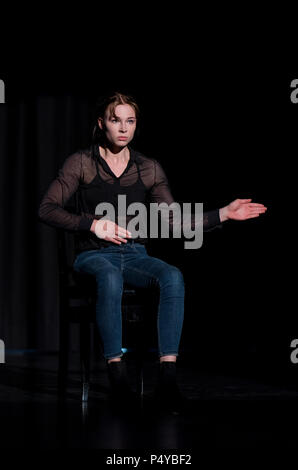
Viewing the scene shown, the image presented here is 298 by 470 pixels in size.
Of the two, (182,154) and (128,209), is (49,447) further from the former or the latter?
(182,154)

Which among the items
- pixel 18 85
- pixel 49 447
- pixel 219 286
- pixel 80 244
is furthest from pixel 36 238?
pixel 49 447

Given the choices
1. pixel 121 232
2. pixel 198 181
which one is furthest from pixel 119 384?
pixel 198 181

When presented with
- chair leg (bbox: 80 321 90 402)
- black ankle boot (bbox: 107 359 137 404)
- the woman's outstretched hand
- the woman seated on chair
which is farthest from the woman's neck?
black ankle boot (bbox: 107 359 137 404)

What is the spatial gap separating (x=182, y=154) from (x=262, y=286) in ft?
2.97

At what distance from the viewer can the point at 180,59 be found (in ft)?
13.8

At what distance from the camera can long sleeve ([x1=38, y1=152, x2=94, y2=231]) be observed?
245 centimetres

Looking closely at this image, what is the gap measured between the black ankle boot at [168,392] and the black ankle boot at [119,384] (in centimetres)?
10

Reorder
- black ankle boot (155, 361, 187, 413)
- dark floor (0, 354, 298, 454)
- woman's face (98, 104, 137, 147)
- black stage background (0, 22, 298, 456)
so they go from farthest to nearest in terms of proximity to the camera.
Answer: black stage background (0, 22, 298, 456) < woman's face (98, 104, 137, 147) < black ankle boot (155, 361, 187, 413) < dark floor (0, 354, 298, 454)

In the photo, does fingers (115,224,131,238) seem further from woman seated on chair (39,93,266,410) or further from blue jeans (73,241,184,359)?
blue jeans (73,241,184,359)

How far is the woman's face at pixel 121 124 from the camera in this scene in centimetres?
251

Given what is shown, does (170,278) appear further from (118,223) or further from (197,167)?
(197,167)

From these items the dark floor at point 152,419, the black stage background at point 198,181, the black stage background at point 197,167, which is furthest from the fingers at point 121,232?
the black stage background at point 198,181

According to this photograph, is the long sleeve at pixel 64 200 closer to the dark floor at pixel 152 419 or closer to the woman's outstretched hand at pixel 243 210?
Result: the woman's outstretched hand at pixel 243 210

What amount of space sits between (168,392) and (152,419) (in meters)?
0.13
